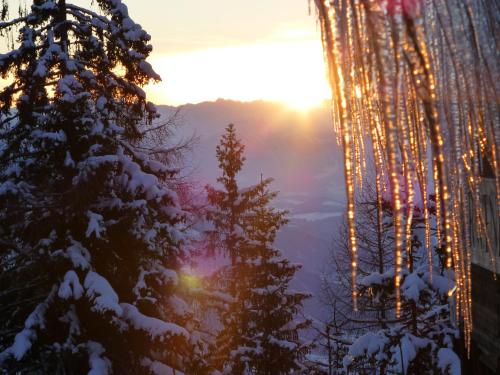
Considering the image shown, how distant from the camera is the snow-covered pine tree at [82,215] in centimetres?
954

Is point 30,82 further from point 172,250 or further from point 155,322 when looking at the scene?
point 155,322

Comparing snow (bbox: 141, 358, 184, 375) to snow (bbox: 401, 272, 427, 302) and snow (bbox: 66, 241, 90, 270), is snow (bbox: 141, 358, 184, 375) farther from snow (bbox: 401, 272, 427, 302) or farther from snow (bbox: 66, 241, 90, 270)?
snow (bbox: 401, 272, 427, 302)

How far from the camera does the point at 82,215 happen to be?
10.2m

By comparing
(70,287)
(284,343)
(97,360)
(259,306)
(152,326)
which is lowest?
(284,343)

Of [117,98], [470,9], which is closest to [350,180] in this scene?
[470,9]

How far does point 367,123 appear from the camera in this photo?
1.52 metres

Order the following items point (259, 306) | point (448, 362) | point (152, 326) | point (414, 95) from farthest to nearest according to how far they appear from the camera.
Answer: point (259, 306)
point (152, 326)
point (448, 362)
point (414, 95)

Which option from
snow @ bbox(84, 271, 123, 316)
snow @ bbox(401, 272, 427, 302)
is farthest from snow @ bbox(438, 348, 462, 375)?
snow @ bbox(84, 271, 123, 316)

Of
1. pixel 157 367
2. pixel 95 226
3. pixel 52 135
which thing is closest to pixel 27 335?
pixel 95 226

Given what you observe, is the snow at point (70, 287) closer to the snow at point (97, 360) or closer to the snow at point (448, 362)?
the snow at point (97, 360)

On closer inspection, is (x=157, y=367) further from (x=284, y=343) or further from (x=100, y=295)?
(x=284, y=343)

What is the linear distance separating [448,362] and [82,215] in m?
6.60

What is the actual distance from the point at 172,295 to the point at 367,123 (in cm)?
1102

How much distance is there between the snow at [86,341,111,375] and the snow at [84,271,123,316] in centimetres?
111
